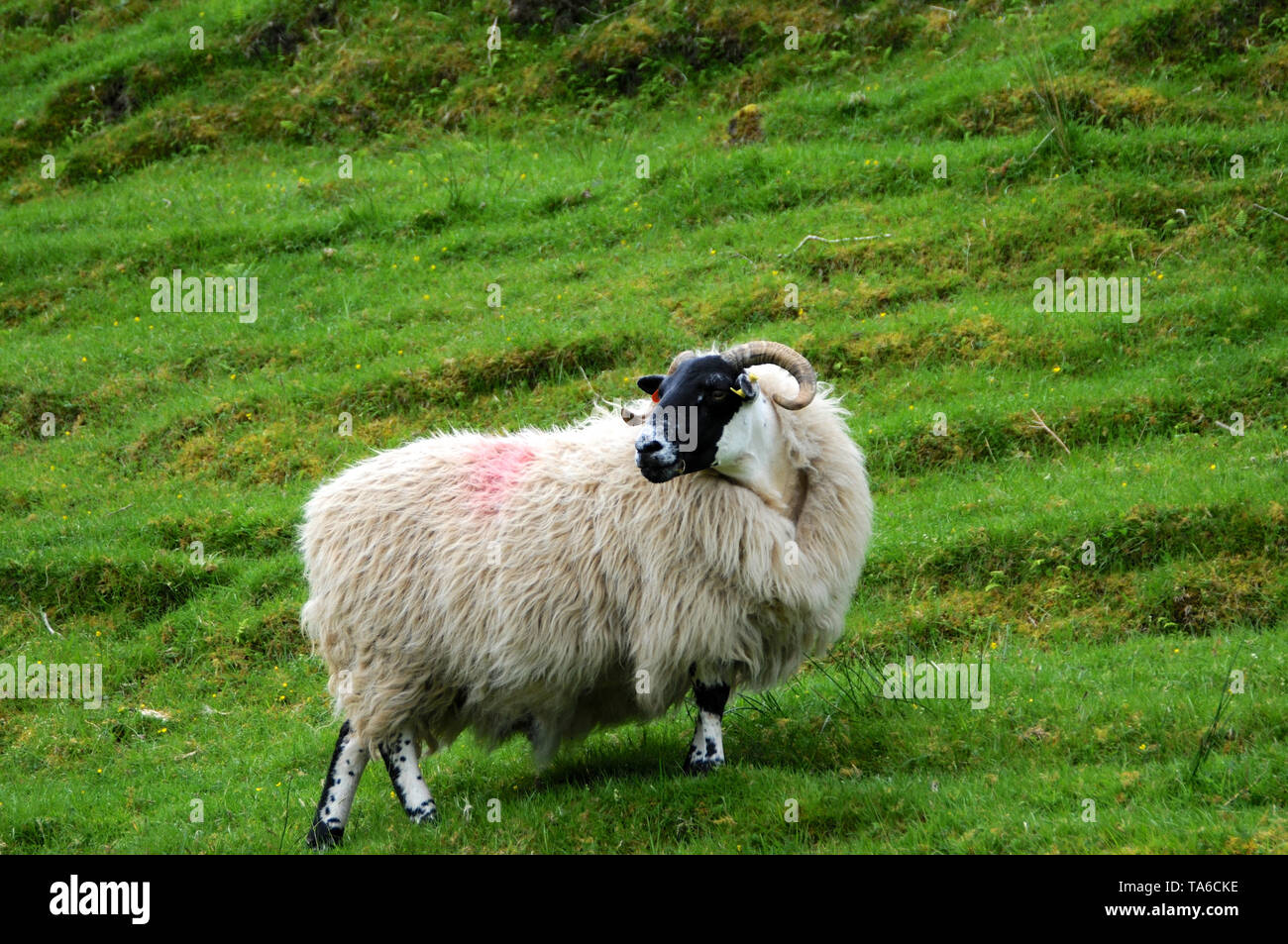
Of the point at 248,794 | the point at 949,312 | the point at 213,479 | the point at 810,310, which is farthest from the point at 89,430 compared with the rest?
the point at 949,312

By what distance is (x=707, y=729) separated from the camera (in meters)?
7.96

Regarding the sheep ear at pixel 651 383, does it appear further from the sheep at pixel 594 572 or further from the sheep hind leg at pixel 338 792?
the sheep hind leg at pixel 338 792

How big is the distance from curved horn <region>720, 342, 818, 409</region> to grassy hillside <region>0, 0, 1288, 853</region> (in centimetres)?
215

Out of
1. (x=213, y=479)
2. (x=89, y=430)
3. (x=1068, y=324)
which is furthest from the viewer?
(x=89, y=430)

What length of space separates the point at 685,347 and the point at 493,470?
570 centimetres

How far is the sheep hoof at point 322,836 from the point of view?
26.3ft

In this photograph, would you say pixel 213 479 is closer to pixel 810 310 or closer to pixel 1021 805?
pixel 810 310

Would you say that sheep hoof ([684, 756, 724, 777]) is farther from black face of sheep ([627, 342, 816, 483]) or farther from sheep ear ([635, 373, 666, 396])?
sheep ear ([635, 373, 666, 396])

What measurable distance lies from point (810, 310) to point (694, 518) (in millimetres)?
6701

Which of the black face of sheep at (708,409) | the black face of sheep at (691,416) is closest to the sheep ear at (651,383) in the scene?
the black face of sheep at (708,409)

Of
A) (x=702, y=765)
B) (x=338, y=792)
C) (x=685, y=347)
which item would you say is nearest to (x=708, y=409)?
(x=702, y=765)

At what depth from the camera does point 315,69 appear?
21906 mm

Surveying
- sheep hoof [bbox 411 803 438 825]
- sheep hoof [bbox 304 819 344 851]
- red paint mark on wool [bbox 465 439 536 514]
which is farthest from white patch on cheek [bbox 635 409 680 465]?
sheep hoof [bbox 304 819 344 851]

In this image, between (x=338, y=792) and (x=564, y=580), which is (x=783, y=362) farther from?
(x=338, y=792)
